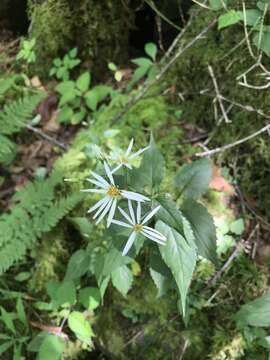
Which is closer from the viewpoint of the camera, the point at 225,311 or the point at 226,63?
the point at 225,311

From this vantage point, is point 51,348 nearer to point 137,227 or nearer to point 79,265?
point 79,265

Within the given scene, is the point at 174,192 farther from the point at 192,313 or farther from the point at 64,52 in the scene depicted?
the point at 64,52

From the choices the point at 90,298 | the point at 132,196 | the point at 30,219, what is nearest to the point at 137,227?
the point at 132,196

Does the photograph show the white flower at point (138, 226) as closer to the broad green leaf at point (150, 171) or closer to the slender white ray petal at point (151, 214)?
the slender white ray petal at point (151, 214)

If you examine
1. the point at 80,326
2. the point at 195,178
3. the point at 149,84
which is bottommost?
the point at 80,326

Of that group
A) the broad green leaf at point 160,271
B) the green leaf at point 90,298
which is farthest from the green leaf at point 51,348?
the broad green leaf at point 160,271

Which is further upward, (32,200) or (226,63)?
(226,63)

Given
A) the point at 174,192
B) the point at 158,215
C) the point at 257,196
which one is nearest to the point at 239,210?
the point at 257,196
